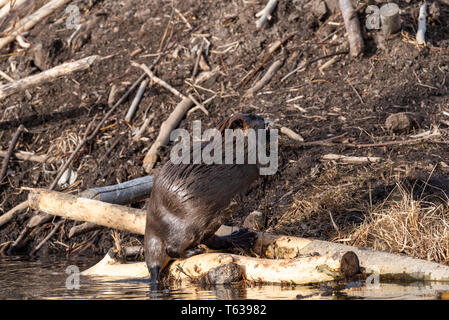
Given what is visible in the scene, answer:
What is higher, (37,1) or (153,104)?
(37,1)

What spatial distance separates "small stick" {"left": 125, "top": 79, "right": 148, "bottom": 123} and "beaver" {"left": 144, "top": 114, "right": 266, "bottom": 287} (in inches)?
153

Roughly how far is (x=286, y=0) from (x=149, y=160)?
3084mm

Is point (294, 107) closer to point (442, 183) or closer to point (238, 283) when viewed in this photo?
point (442, 183)


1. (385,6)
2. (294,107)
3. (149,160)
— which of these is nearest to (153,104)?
(149,160)

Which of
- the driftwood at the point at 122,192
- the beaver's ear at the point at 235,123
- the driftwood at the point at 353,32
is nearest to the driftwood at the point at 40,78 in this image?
the driftwood at the point at 122,192

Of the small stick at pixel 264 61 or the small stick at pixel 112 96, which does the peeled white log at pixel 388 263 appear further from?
the small stick at pixel 112 96

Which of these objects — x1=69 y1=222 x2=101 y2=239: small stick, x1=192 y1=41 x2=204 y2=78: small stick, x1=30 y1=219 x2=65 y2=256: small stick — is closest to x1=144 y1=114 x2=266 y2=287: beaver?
x1=69 y1=222 x2=101 y2=239: small stick

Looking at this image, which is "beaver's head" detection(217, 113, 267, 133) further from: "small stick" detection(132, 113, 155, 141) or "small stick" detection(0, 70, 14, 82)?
"small stick" detection(0, 70, 14, 82)

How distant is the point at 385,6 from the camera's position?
8016mm

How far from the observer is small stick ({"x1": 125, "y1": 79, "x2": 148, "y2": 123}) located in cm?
836

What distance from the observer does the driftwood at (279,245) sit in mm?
4090

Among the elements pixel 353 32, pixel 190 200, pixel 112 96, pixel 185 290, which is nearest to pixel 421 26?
pixel 353 32
